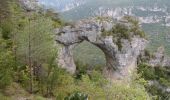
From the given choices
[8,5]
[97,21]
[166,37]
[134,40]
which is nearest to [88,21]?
[97,21]

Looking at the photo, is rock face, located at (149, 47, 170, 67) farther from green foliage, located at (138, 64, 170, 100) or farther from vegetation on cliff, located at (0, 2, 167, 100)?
vegetation on cliff, located at (0, 2, 167, 100)

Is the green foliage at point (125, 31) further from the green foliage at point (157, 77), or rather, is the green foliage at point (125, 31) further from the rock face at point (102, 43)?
the green foliage at point (157, 77)

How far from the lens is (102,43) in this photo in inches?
2057

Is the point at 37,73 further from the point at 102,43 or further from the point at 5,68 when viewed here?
the point at 102,43

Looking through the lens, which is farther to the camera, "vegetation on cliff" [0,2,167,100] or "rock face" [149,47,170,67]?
"rock face" [149,47,170,67]

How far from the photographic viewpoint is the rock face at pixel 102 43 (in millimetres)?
51875

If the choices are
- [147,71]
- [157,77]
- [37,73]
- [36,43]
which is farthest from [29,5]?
[157,77]

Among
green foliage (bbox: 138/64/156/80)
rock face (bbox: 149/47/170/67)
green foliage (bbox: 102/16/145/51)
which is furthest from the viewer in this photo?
rock face (bbox: 149/47/170/67)

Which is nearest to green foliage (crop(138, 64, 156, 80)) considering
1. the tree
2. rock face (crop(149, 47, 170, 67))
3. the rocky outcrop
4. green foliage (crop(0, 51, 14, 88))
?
rock face (crop(149, 47, 170, 67))

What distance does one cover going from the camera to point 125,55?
53.3 metres

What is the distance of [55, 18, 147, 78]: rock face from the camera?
51875 mm

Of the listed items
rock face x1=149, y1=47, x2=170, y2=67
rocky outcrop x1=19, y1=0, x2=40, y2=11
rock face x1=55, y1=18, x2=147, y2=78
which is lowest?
rock face x1=149, y1=47, x2=170, y2=67

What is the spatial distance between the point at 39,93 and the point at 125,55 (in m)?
20.2

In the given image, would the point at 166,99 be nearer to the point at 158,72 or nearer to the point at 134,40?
the point at 158,72
